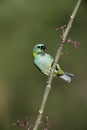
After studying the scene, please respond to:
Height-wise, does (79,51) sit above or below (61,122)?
Answer: above

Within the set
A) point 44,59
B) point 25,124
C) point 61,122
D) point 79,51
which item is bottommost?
point 61,122

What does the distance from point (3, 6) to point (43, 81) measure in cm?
218

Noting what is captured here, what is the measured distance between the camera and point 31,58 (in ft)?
44.4

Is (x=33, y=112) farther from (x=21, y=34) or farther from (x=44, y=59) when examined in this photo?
(x=44, y=59)

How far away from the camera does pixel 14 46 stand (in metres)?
14.0

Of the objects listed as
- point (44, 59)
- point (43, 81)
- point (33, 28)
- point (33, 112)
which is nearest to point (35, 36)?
point (33, 28)

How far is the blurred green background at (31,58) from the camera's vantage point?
1234cm

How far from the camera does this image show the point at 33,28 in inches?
557

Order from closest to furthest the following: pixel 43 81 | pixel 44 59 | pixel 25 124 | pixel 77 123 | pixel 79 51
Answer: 1. pixel 25 124
2. pixel 44 59
3. pixel 77 123
4. pixel 43 81
5. pixel 79 51

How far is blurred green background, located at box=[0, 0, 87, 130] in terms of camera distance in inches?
486

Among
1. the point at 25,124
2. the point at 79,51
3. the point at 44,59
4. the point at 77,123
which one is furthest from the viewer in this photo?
the point at 79,51

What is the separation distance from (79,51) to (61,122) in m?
2.65

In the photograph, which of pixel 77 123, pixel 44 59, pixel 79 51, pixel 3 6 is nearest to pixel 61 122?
pixel 77 123

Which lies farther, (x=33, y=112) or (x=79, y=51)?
(x=79, y=51)
